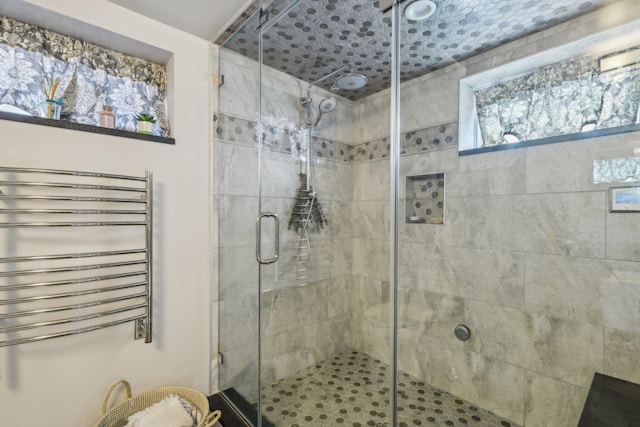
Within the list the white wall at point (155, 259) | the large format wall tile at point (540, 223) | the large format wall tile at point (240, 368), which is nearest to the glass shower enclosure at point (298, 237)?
the large format wall tile at point (240, 368)

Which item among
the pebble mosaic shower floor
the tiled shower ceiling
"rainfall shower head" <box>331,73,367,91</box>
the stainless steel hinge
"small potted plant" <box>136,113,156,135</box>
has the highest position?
the stainless steel hinge

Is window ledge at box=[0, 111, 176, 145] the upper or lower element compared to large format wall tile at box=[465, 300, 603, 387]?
upper

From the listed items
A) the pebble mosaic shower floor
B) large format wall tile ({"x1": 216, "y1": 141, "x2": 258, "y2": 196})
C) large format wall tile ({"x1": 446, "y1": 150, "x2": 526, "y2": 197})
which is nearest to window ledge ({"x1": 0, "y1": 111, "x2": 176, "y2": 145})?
large format wall tile ({"x1": 216, "y1": 141, "x2": 258, "y2": 196})

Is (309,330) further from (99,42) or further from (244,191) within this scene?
(99,42)

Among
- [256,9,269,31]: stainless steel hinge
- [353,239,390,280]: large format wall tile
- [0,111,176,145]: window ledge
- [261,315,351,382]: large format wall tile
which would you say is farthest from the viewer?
[353,239,390,280]: large format wall tile

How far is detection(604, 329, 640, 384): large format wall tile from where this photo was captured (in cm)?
127

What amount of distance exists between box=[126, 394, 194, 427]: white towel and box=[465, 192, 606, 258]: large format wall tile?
6.21 ft

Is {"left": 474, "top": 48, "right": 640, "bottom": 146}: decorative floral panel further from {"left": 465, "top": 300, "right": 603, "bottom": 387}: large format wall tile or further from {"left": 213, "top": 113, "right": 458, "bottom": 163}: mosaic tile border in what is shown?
{"left": 465, "top": 300, "right": 603, "bottom": 387}: large format wall tile

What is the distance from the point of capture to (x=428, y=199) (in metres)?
1.90

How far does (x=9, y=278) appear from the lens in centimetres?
126

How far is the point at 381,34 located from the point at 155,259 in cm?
187

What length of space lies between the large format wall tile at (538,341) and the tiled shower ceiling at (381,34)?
5.05ft

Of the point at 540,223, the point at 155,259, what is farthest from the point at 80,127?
the point at 540,223

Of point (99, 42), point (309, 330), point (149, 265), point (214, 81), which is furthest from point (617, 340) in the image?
point (99, 42)
